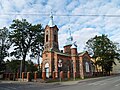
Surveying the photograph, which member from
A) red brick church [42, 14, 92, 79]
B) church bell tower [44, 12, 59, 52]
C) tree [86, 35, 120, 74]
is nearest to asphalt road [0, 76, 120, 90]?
red brick church [42, 14, 92, 79]

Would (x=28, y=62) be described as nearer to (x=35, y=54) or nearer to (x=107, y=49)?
(x=35, y=54)

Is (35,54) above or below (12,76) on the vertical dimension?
above

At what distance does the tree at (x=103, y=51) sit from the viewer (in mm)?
61378

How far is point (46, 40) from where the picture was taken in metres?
52.7

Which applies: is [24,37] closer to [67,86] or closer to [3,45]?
[3,45]

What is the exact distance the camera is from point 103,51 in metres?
61.8

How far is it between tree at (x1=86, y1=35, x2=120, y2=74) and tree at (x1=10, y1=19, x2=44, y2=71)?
762 inches

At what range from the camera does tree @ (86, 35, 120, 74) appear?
61.4 meters

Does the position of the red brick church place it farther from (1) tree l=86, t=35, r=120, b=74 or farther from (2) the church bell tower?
(1) tree l=86, t=35, r=120, b=74

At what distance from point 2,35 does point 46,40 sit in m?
13.6

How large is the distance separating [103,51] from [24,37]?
2675cm

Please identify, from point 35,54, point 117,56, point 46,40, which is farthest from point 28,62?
point 117,56

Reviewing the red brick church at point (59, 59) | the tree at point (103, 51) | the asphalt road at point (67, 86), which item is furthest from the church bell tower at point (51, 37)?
the asphalt road at point (67, 86)

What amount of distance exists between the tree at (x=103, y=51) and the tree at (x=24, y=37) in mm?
19356
